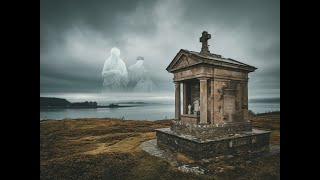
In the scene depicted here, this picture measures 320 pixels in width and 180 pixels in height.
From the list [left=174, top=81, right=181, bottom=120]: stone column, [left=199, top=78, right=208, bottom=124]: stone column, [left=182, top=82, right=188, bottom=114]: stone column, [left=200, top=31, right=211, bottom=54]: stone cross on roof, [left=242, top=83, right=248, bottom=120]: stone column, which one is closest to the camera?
[left=199, top=78, right=208, bottom=124]: stone column

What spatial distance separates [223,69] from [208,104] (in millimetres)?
2018

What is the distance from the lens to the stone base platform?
27.9 feet

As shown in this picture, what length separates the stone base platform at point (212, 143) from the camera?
8508mm

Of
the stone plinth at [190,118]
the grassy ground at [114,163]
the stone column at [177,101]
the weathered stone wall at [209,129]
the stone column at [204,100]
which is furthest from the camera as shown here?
the stone column at [177,101]

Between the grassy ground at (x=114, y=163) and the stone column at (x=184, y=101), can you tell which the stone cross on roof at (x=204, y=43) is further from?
the grassy ground at (x=114, y=163)

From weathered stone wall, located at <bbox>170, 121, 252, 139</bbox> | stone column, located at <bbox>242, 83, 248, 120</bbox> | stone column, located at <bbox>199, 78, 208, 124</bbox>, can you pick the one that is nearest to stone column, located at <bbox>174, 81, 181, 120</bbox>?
weathered stone wall, located at <bbox>170, 121, 252, 139</bbox>

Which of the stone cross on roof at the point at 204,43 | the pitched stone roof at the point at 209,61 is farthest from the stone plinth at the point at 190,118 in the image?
the stone cross on roof at the point at 204,43

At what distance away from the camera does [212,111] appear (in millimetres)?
9922

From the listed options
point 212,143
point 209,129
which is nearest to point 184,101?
point 209,129

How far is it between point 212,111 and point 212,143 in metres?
1.78

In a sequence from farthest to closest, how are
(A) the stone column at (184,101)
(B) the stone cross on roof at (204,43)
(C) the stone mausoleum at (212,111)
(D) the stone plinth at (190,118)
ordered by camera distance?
1. (A) the stone column at (184,101)
2. (B) the stone cross on roof at (204,43)
3. (D) the stone plinth at (190,118)
4. (C) the stone mausoleum at (212,111)

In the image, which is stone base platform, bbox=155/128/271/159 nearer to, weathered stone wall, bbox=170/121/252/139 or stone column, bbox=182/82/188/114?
weathered stone wall, bbox=170/121/252/139
